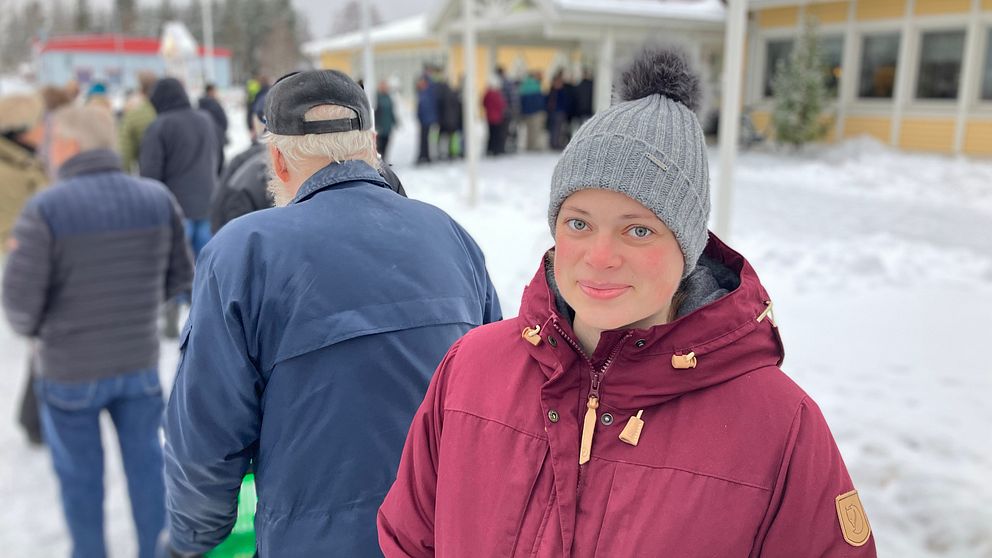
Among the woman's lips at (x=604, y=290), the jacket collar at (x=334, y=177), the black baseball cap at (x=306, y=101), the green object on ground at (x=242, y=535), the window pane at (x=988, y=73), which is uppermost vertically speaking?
the window pane at (x=988, y=73)

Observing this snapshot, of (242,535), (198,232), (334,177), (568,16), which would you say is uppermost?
(568,16)

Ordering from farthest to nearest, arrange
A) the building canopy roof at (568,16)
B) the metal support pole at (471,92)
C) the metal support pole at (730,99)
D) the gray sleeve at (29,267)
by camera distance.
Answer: the building canopy roof at (568,16)
the metal support pole at (471,92)
the metal support pole at (730,99)
the gray sleeve at (29,267)

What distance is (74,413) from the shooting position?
121 inches

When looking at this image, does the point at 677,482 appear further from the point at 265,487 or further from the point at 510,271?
the point at 510,271

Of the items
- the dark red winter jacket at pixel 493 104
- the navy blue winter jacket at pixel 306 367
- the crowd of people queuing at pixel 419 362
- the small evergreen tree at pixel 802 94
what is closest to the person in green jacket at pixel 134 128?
the crowd of people queuing at pixel 419 362

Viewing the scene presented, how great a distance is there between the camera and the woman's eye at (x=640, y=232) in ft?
3.96

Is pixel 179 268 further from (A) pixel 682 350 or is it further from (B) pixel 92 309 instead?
(A) pixel 682 350

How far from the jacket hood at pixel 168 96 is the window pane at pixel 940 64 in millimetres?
15130

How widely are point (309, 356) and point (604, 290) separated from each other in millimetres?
830

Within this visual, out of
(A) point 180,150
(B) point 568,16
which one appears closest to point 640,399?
(A) point 180,150

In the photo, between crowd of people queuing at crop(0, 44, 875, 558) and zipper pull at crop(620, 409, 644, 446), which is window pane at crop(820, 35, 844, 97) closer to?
crowd of people queuing at crop(0, 44, 875, 558)

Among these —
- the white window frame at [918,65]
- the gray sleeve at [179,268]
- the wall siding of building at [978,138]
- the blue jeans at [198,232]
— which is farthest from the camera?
the white window frame at [918,65]

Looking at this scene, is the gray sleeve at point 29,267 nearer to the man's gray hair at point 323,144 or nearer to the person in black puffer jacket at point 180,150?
the man's gray hair at point 323,144

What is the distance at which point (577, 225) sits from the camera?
125 cm
